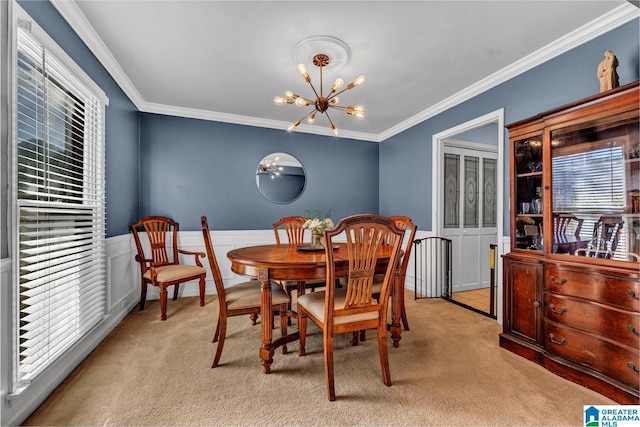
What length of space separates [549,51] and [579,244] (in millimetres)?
1645

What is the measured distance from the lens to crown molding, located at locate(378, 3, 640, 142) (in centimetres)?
200

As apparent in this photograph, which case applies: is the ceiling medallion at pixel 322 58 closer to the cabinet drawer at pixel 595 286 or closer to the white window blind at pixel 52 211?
the white window blind at pixel 52 211

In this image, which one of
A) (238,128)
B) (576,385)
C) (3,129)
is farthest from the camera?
(238,128)

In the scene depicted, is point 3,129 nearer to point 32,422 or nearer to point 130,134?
point 32,422

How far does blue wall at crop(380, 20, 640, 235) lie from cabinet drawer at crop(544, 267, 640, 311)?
908 mm

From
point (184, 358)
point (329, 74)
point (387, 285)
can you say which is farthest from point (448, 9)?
point (184, 358)

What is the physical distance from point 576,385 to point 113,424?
9.02 ft

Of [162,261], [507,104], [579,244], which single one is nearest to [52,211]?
[162,261]

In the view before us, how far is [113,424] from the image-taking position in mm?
1497

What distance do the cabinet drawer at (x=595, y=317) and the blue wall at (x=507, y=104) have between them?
988 millimetres

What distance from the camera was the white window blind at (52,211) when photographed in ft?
5.22

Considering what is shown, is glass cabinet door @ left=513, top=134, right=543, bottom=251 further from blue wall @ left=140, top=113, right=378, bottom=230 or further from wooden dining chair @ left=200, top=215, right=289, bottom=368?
blue wall @ left=140, top=113, right=378, bottom=230

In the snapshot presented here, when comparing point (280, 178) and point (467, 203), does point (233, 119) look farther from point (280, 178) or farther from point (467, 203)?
point (467, 203)

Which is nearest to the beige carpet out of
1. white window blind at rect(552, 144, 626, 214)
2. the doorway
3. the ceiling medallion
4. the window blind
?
the window blind
